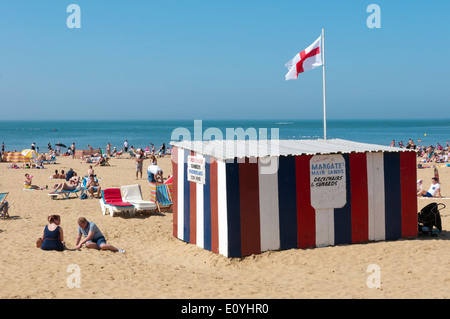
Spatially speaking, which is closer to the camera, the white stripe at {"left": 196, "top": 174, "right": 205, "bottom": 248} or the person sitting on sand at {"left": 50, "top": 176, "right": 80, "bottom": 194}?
the white stripe at {"left": 196, "top": 174, "right": 205, "bottom": 248}

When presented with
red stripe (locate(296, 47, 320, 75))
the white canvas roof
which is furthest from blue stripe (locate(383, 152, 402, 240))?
red stripe (locate(296, 47, 320, 75))

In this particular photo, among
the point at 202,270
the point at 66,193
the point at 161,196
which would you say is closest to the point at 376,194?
the point at 202,270

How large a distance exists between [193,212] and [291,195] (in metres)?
2.02

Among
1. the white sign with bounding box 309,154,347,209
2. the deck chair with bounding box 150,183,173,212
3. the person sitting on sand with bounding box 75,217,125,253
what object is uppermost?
the white sign with bounding box 309,154,347,209

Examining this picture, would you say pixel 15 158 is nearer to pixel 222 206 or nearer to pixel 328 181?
pixel 222 206

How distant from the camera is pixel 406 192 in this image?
944cm

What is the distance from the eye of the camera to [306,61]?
12867mm

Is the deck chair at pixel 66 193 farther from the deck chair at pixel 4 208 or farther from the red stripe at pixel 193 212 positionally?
the red stripe at pixel 193 212

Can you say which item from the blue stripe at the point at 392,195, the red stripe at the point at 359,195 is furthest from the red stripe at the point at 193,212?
the blue stripe at the point at 392,195

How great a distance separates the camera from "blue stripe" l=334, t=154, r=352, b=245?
29.2ft

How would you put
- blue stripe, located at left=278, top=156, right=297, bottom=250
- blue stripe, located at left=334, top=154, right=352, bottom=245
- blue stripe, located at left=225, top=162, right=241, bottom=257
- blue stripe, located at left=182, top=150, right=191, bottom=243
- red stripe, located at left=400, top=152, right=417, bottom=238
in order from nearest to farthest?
blue stripe, located at left=225, top=162, right=241, bottom=257 < blue stripe, located at left=278, top=156, right=297, bottom=250 < blue stripe, located at left=334, top=154, right=352, bottom=245 < red stripe, located at left=400, top=152, right=417, bottom=238 < blue stripe, located at left=182, top=150, right=191, bottom=243

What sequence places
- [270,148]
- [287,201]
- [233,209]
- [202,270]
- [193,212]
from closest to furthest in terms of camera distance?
[202,270], [233,209], [287,201], [270,148], [193,212]

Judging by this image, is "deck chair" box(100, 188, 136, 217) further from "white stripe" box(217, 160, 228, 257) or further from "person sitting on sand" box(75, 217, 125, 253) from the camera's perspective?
"white stripe" box(217, 160, 228, 257)

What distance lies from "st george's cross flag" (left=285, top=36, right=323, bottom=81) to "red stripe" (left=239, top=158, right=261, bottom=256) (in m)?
5.41
